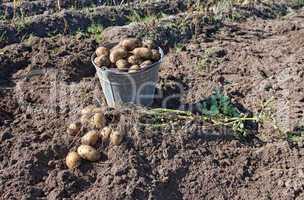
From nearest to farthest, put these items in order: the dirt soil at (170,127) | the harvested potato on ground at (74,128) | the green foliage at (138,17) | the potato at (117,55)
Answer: the dirt soil at (170,127)
the harvested potato on ground at (74,128)
the potato at (117,55)
the green foliage at (138,17)

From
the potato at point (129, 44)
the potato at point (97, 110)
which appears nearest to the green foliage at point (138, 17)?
the potato at point (129, 44)

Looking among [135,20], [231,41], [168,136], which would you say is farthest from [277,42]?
[168,136]

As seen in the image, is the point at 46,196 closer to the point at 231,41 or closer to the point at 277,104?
the point at 277,104

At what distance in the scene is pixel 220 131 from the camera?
3359mm

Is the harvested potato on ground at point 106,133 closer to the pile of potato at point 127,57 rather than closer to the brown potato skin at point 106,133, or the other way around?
the brown potato skin at point 106,133

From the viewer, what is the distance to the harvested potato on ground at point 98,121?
3.22m

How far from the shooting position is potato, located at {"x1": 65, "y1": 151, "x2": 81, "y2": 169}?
3.07m

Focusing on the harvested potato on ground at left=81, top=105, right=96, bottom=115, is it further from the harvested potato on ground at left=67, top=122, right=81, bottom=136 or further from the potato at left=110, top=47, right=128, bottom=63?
the potato at left=110, top=47, right=128, bottom=63

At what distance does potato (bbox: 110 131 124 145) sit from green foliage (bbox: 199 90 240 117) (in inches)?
29.1

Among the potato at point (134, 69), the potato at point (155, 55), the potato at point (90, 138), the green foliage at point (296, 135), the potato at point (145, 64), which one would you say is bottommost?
the green foliage at point (296, 135)

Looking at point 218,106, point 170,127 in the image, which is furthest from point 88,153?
point 218,106

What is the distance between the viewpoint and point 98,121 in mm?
3217

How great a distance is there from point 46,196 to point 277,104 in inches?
74.1

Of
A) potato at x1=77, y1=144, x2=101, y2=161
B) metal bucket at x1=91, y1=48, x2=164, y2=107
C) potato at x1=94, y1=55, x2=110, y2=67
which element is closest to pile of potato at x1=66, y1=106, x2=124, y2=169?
potato at x1=77, y1=144, x2=101, y2=161
